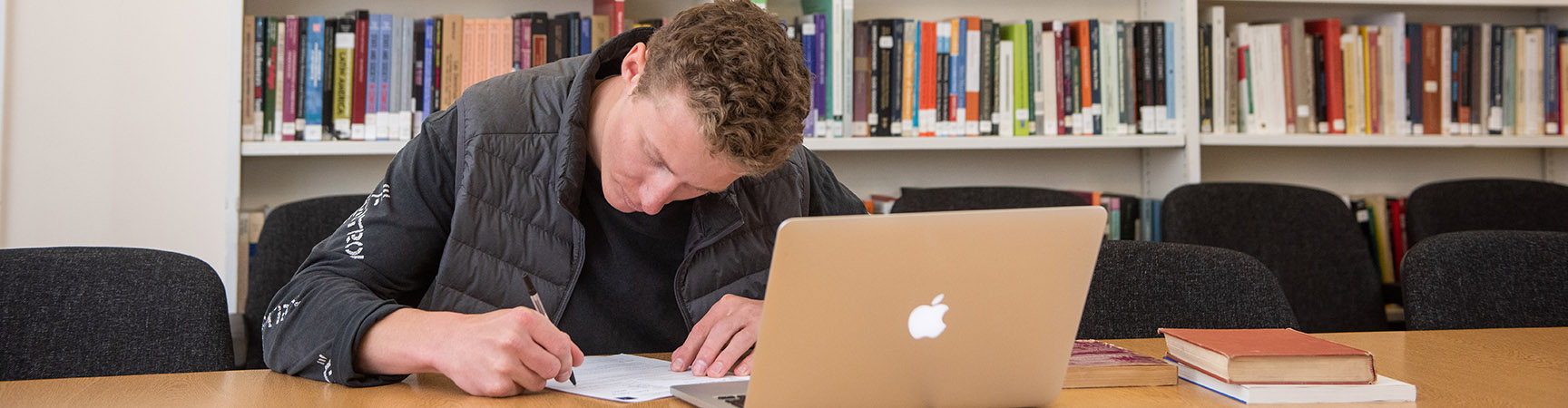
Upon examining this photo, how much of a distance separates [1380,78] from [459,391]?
2.52 m

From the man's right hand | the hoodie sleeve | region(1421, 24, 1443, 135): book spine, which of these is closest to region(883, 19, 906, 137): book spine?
region(1421, 24, 1443, 135): book spine

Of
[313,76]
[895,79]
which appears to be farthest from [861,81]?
[313,76]

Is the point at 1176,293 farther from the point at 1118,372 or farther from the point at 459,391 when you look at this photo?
the point at 459,391

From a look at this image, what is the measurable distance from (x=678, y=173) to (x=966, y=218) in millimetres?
369

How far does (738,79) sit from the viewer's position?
105cm

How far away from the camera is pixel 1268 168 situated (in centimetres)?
303

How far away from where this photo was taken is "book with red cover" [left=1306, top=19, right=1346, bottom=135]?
9.12ft

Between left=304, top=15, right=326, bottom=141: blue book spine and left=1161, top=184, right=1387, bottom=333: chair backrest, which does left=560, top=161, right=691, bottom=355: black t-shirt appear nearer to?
left=304, top=15, right=326, bottom=141: blue book spine

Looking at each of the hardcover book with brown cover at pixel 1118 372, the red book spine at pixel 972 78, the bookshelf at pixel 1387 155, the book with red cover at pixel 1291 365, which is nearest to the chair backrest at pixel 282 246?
the red book spine at pixel 972 78

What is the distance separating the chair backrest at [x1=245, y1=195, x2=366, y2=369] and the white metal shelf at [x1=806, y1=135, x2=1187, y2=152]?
0.97 metres

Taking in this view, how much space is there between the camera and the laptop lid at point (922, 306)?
0.81 m

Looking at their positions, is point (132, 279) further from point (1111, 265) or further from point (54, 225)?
point (54, 225)

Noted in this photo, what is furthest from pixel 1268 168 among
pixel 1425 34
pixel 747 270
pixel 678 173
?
pixel 678 173

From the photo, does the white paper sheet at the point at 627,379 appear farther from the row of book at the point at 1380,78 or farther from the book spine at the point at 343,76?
the row of book at the point at 1380,78
